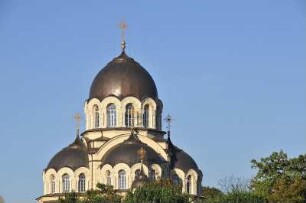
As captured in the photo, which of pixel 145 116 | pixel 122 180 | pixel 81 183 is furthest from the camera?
pixel 145 116

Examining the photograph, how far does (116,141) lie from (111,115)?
5.68 feet

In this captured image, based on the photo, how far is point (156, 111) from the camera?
85.9 metres

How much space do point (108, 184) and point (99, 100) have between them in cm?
623

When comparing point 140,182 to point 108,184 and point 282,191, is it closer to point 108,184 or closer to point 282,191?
point 108,184

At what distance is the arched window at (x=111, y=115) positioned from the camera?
8519 centimetres

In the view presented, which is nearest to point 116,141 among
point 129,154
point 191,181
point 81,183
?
point 129,154

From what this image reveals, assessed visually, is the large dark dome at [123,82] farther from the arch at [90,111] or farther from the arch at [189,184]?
the arch at [189,184]

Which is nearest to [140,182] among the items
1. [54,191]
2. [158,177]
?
[158,177]

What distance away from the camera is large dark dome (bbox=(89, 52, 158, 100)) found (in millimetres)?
85500

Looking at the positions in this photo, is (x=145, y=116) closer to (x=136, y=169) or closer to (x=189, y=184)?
(x=189, y=184)

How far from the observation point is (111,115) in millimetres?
85250

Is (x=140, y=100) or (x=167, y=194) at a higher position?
(x=140, y=100)

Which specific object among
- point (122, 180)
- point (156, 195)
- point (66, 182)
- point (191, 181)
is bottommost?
point (156, 195)

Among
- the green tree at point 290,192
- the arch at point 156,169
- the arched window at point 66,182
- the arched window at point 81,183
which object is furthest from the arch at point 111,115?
the green tree at point 290,192
